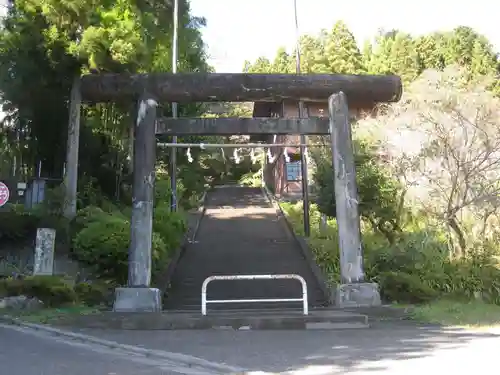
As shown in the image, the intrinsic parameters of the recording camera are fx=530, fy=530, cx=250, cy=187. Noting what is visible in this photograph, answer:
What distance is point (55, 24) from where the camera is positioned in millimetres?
15609

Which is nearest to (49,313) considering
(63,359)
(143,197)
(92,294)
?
(92,294)

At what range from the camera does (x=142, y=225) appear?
1193 centimetres

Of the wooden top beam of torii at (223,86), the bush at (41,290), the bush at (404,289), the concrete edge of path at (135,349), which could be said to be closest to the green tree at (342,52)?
the wooden top beam of torii at (223,86)

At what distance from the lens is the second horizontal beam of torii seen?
12.5 m

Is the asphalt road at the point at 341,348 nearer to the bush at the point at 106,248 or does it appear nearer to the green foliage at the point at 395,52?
the bush at the point at 106,248

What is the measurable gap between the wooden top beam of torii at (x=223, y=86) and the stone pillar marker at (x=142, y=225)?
1.42 feet

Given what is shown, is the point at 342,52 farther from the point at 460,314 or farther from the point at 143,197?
the point at 460,314

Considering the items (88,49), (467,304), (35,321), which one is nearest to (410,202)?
(467,304)

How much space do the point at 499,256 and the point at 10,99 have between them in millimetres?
16233

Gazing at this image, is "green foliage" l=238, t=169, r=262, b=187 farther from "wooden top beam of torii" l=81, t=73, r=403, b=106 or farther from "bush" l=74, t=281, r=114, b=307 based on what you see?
"wooden top beam of torii" l=81, t=73, r=403, b=106

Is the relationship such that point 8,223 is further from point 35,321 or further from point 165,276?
point 35,321

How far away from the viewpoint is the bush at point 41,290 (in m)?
12.2

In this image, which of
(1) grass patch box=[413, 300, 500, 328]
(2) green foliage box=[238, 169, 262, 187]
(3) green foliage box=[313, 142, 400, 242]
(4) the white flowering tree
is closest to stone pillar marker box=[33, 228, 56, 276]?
(1) grass patch box=[413, 300, 500, 328]

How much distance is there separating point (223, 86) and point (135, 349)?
681 centimetres
